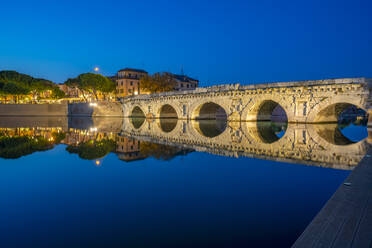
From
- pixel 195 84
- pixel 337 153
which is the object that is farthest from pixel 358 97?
pixel 195 84

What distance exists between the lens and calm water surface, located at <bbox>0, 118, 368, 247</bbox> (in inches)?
142

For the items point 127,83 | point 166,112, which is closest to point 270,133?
point 166,112

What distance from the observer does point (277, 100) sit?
26.0 m

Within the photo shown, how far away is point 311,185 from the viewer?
596 centimetres

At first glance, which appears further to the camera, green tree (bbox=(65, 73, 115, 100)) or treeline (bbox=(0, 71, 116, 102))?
treeline (bbox=(0, 71, 116, 102))

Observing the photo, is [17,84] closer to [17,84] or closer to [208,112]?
[17,84]

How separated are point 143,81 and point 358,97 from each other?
43.5 meters

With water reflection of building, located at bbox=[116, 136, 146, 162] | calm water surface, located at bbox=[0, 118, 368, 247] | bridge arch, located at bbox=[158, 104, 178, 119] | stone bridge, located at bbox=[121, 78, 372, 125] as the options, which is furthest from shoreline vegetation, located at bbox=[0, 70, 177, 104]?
calm water surface, located at bbox=[0, 118, 368, 247]

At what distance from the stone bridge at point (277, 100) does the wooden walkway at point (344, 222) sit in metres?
18.3

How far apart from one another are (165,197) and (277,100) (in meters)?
23.4

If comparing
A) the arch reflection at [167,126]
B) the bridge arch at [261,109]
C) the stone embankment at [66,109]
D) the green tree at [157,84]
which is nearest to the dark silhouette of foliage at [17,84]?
the stone embankment at [66,109]

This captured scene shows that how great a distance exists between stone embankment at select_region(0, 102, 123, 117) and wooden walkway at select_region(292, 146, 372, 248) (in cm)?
5165

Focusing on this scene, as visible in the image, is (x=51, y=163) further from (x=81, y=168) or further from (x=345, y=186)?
(x=345, y=186)

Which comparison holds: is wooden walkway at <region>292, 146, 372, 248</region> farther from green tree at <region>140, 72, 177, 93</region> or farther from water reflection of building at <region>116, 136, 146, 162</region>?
green tree at <region>140, 72, 177, 93</region>
